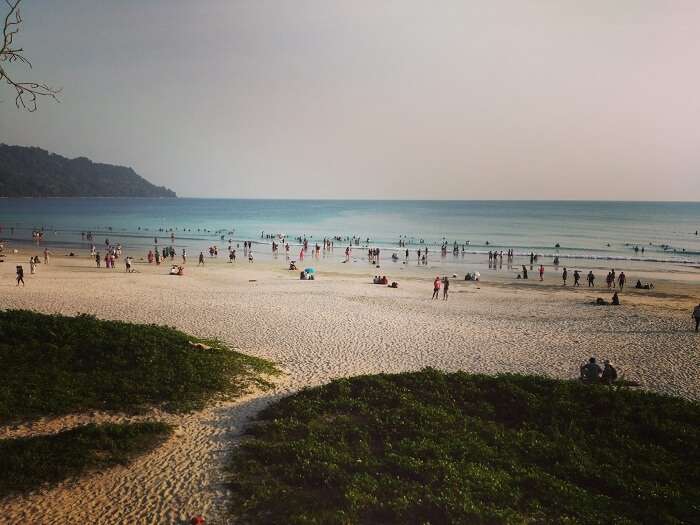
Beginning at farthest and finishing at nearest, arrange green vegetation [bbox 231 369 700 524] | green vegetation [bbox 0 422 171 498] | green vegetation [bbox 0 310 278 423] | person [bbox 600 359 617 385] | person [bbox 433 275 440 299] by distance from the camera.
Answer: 1. person [bbox 433 275 440 299]
2. person [bbox 600 359 617 385]
3. green vegetation [bbox 0 310 278 423]
4. green vegetation [bbox 0 422 171 498]
5. green vegetation [bbox 231 369 700 524]

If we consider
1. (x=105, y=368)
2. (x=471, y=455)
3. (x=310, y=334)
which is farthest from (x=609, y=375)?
(x=105, y=368)

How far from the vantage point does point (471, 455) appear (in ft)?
28.8

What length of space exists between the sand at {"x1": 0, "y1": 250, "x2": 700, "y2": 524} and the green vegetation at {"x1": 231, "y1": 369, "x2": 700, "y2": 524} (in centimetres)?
123

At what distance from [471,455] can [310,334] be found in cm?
1201

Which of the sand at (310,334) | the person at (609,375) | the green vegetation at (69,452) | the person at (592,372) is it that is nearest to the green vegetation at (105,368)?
the sand at (310,334)

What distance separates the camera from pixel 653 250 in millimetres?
65250

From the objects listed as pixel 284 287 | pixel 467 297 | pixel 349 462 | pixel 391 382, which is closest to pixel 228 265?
pixel 284 287

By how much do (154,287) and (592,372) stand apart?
988 inches

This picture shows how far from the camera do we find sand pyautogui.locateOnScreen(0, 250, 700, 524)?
802 centimetres

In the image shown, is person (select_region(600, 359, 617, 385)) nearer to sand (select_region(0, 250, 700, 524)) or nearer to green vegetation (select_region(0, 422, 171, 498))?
sand (select_region(0, 250, 700, 524))

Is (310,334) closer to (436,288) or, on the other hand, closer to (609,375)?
(609,375)

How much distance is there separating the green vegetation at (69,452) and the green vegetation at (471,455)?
2106 millimetres

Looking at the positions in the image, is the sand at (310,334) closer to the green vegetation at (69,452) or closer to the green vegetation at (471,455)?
the green vegetation at (69,452)

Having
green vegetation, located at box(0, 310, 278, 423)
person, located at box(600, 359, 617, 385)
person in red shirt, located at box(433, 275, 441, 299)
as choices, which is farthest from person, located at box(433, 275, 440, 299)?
green vegetation, located at box(0, 310, 278, 423)
